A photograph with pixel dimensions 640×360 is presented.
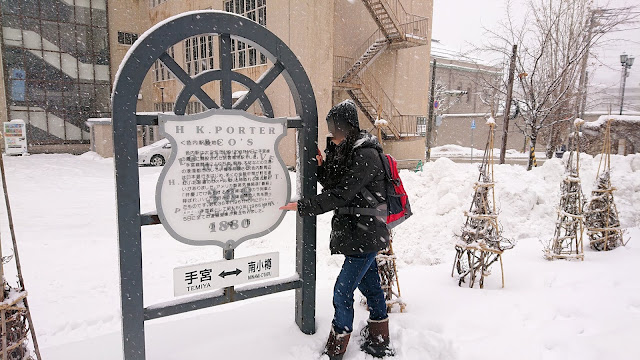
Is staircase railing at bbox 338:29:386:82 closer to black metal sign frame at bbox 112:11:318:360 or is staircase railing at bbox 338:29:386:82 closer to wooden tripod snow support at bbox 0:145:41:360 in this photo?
black metal sign frame at bbox 112:11:318:360

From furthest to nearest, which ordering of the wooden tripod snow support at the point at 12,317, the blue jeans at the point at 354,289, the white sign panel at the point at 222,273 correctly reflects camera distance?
the blue jeans at the point at 354,289, the white sign panel at the point at 222,273, the wooden tripod snow support at the point at 12,317

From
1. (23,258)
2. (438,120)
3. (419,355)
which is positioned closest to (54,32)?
(23,258)

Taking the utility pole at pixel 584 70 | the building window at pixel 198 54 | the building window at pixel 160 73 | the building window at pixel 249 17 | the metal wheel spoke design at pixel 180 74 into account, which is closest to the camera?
the metal wheel spoke design at pixel 180 74

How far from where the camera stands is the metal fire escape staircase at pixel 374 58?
1530cm

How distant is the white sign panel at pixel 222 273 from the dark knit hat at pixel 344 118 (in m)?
1.21

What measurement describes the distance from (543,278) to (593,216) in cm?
190

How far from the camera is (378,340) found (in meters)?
3.06

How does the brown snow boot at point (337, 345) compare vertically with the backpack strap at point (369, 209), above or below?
below

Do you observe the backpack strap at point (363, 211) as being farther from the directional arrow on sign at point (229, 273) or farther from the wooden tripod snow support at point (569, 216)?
the wooden tripod snow support at point (569, 216)

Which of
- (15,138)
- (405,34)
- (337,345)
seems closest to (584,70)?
(405,34)

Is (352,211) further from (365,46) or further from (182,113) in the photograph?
(365,46)

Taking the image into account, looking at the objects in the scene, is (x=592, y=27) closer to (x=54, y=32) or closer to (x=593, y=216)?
(x=593, y=216)

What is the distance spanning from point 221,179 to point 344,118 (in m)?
1.05

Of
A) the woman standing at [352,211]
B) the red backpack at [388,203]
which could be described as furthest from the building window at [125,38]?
the red backpack at [388,203]
